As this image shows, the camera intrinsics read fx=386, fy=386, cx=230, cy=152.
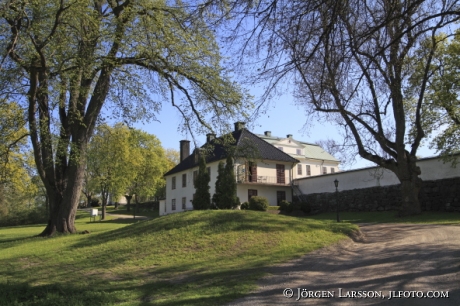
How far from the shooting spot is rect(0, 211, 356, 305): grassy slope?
7.14 m

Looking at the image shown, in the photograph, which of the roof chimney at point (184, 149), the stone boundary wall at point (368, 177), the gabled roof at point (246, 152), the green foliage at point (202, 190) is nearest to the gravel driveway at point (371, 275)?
the gabled roof at point (246, 152)

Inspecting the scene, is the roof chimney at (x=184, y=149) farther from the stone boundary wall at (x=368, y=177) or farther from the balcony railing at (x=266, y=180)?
the stone boundary wall at (x=368, y=177)

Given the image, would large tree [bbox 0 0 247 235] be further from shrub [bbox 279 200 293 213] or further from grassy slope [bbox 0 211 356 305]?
shrub [bbox 279 200 293 213]

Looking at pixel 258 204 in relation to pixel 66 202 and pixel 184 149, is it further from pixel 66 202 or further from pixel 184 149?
pixel 184 149

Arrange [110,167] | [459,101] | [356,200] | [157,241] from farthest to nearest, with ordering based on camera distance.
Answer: [110,167] → [356,200] → [459,101] → [157,241]

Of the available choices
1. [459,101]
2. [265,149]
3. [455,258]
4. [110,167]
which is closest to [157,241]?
[455,258]

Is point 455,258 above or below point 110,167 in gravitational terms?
below

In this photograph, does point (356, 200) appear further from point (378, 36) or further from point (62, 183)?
point (378, 36)

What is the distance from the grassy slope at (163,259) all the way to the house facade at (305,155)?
39.4 metres

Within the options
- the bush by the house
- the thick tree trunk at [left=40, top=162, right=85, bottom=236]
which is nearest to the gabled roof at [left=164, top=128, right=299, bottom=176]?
the thick tree trunk at [left=40, top=162, right=85, bottom=236]

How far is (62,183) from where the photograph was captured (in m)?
17.8

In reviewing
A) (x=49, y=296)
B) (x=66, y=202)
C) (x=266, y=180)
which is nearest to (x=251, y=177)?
(x=266, y=180)

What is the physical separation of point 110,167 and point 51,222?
28.9 metres

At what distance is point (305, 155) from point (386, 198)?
1121 inches
